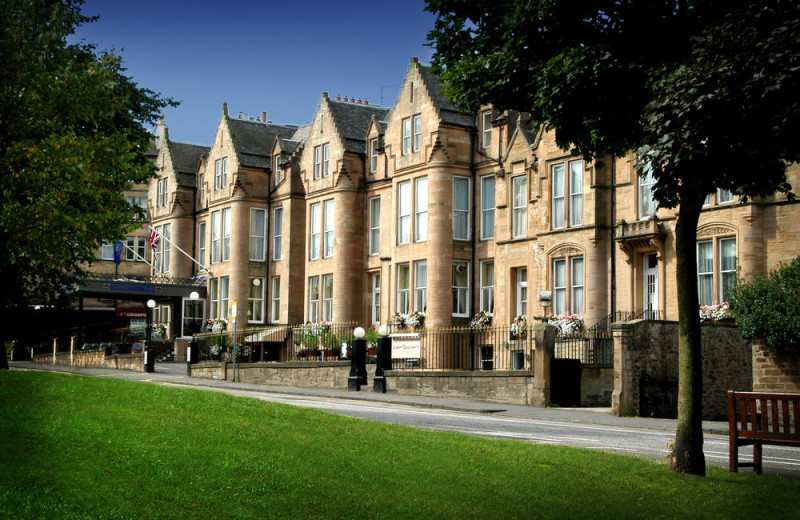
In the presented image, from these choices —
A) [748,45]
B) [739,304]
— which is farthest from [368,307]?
[748,45]

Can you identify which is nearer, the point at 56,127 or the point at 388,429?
the point at 388,429

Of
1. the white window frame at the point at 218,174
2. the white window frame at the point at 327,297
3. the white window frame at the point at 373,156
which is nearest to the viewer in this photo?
the white window frame at the point at 373,156

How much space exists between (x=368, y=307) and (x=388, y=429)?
34.7m

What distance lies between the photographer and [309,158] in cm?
5347

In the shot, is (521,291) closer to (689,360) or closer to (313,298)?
(313,298)

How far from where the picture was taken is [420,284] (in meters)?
44.7

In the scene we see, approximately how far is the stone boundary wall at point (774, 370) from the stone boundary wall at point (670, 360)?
55.2 inches

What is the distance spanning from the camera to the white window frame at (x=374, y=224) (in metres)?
49.6

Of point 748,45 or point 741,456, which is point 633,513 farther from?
point 741,456

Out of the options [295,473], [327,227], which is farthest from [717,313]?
[327,227]

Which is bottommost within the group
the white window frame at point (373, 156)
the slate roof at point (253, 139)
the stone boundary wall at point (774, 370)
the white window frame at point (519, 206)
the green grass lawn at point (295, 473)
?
the green grass lawn at point (295, 473)

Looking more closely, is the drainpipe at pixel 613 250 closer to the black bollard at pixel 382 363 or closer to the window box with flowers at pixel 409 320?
the black bollard at pixel 382 363

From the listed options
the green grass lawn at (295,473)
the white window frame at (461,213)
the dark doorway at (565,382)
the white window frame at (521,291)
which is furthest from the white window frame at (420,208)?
the green grass lawn at (295,473)

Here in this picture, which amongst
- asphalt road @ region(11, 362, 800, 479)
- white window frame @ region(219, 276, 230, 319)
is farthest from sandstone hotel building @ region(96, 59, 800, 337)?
asphalt road @ region(11, 362, 800, 479)
